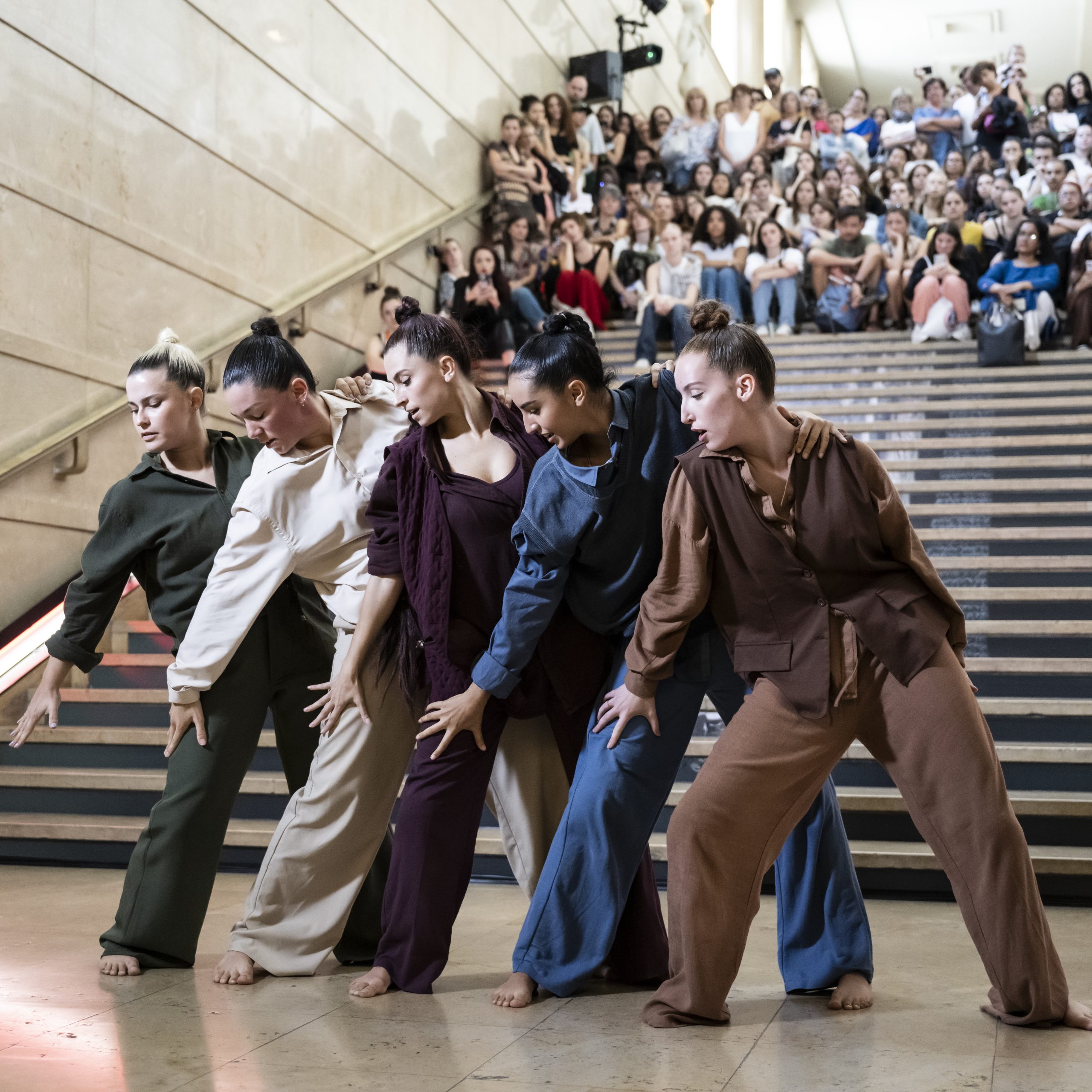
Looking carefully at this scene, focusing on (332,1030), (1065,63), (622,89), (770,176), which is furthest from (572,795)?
(1065,63)

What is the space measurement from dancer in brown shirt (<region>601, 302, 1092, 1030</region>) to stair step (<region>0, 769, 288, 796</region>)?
242cm

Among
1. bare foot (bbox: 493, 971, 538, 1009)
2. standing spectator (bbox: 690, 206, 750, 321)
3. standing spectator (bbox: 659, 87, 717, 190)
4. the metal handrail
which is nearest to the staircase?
the metal handrail

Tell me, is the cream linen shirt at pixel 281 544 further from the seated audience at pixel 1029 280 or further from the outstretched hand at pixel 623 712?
the seated audience at pixel 1029 280

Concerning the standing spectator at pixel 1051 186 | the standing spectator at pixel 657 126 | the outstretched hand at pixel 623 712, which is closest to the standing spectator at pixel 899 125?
the standing spectator at pixel 1051 186

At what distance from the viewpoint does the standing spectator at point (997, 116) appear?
1162 centimetres

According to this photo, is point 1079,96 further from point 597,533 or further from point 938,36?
point 597,533

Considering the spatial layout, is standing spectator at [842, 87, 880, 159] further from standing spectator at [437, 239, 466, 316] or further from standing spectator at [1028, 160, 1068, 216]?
standing spectator at [437, 239, 466, 316]

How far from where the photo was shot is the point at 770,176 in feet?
38.9

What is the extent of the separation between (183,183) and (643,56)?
28.4 ft

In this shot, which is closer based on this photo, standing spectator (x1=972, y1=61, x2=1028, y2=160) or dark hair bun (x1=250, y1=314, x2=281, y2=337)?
dark hair bun (x1=250, y1=314, x2=281, y2=337)

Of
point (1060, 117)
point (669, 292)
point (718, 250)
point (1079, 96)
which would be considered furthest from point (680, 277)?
point (1079, 96)

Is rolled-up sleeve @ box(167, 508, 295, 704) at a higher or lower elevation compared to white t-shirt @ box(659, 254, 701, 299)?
lower

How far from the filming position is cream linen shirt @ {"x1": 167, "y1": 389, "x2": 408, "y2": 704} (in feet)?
10.4

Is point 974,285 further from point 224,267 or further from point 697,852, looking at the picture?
point 697,852
